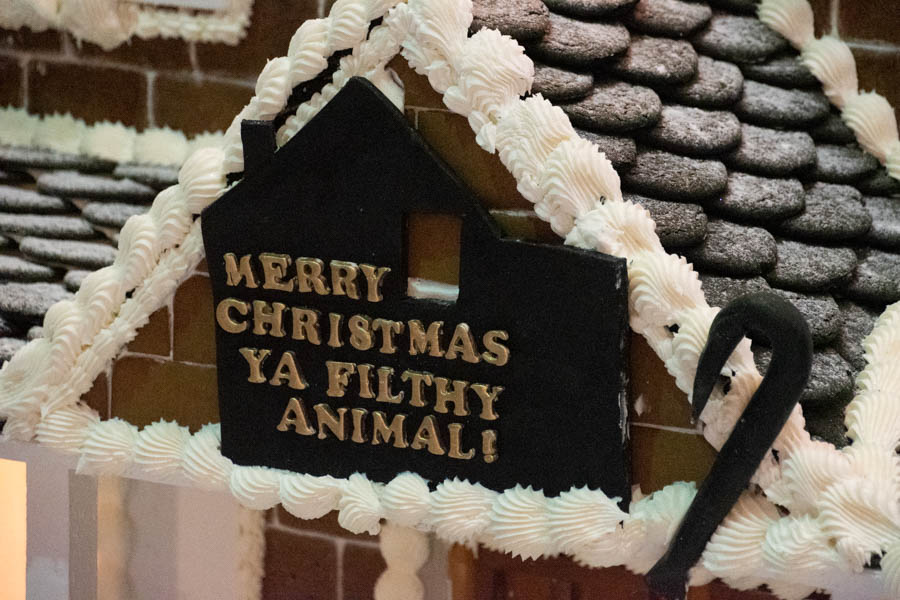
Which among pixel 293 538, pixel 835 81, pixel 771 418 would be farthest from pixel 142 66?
pixel 771 418

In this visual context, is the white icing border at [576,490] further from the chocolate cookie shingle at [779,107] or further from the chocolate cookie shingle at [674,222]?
the chocolate cookie shingle at [779,107]

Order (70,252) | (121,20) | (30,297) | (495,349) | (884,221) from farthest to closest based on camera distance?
(121,20)
(70,252)
(30,297)
(884,221)
(495,349)

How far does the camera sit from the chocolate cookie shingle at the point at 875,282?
126 inches

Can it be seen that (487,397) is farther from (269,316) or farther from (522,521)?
(269,316)

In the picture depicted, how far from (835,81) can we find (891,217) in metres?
0.46

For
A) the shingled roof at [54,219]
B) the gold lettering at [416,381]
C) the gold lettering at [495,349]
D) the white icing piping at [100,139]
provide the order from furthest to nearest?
the white icing piping at [100,139] → the shingled roof at [54,219] → the gold lettering at [416,381] → the gold lettering at [495,349]

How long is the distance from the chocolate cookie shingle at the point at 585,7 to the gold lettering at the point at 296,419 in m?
1.17

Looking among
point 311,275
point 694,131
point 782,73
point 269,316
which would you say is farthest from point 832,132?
point 269,316

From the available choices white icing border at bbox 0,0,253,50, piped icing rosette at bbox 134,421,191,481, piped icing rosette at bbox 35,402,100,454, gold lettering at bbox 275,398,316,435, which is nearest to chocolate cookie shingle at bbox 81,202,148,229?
white icing border at bbox 0,0,253,50

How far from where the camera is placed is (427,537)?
10.4 ft

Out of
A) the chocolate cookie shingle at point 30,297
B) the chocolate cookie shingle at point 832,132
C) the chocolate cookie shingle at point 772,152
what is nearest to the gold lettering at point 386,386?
the chocolate cookie shingle at point 772,152

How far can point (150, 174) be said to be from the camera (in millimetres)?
4016

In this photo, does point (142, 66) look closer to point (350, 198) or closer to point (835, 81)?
point (350, 198)

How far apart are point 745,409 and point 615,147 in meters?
0.67
